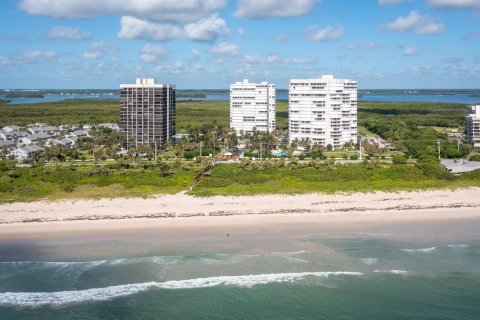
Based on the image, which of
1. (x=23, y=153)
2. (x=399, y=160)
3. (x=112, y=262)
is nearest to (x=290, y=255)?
(x=112, y=262)

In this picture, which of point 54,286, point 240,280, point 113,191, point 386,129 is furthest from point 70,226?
point 386,129

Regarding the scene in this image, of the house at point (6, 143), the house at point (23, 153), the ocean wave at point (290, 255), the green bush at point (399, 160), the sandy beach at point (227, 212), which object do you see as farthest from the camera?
the house at point (6, 143)

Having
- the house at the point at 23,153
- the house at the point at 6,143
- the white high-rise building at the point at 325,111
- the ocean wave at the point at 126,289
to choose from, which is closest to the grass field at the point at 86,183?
the house at the point at 23,153

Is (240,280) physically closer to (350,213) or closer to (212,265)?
(212,265)

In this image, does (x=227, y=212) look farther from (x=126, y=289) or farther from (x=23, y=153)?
(x=23, y=153)

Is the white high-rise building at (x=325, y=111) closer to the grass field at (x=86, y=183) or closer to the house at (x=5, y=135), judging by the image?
the grass field at (x=86, y=183)

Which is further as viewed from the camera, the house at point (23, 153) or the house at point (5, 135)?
the house at point (5, 135)
